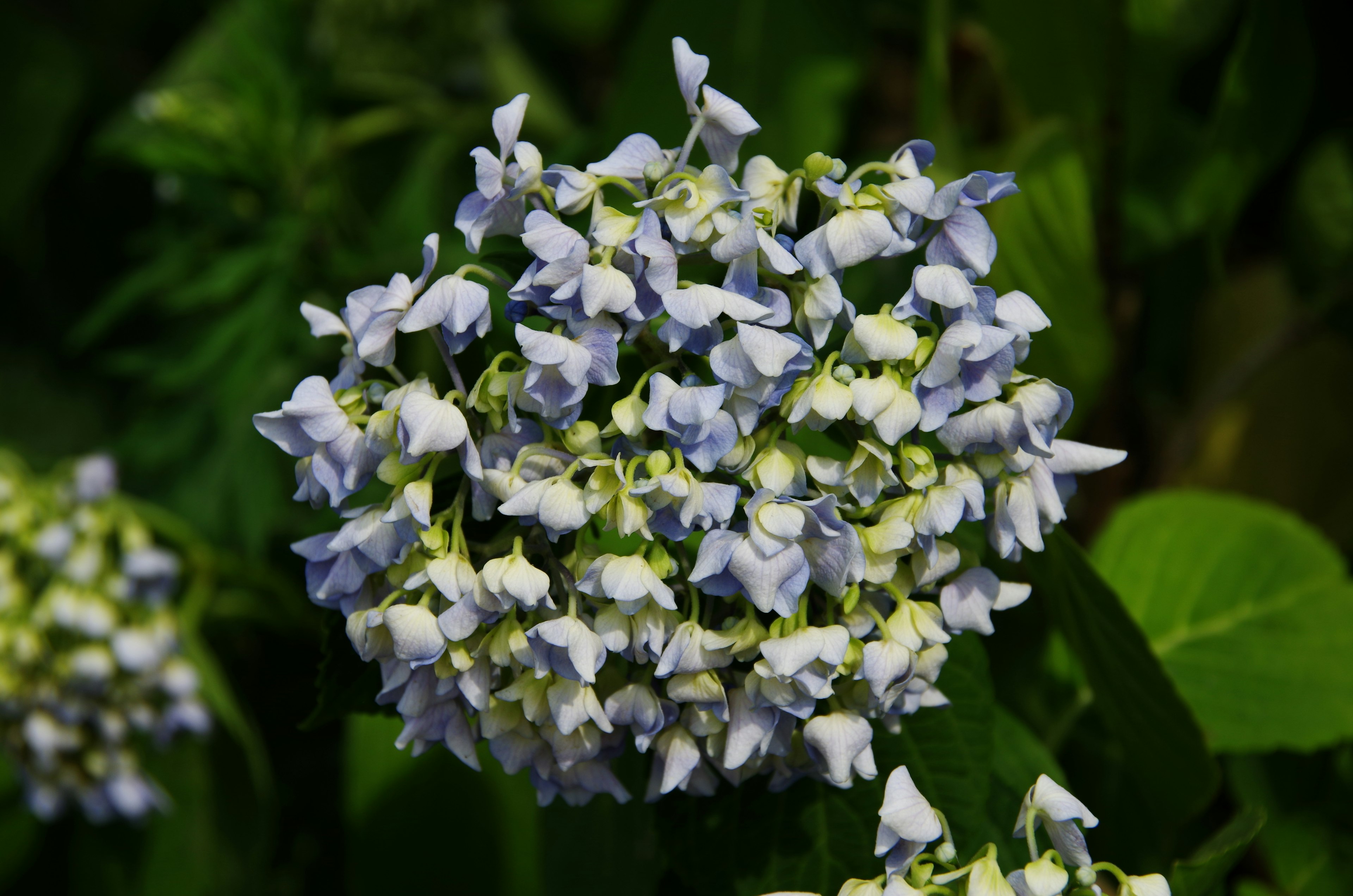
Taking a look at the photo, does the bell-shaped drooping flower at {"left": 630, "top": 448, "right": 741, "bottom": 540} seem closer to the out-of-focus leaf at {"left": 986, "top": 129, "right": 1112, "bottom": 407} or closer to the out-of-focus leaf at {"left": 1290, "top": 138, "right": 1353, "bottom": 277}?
the out-of-focus leaf at {"left": 986, "top": 129, "right": 1112, "bottom": 407}

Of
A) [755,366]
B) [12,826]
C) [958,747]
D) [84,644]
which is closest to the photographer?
[755,366]

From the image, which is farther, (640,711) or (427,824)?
(427,824)

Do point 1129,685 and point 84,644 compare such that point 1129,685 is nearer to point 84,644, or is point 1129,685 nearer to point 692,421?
point 692,421

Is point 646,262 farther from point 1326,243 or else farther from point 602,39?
point 602,39

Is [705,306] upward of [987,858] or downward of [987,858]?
upward

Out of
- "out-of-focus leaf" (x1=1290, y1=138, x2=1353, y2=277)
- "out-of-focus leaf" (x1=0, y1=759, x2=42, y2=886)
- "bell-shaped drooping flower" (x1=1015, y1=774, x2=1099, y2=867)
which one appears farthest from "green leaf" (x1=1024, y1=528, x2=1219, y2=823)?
"out-of-focus leaf" (x1=0, y1=759, x2=42, y2=886)

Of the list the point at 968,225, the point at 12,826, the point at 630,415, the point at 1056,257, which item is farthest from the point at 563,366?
the point at 12,826
